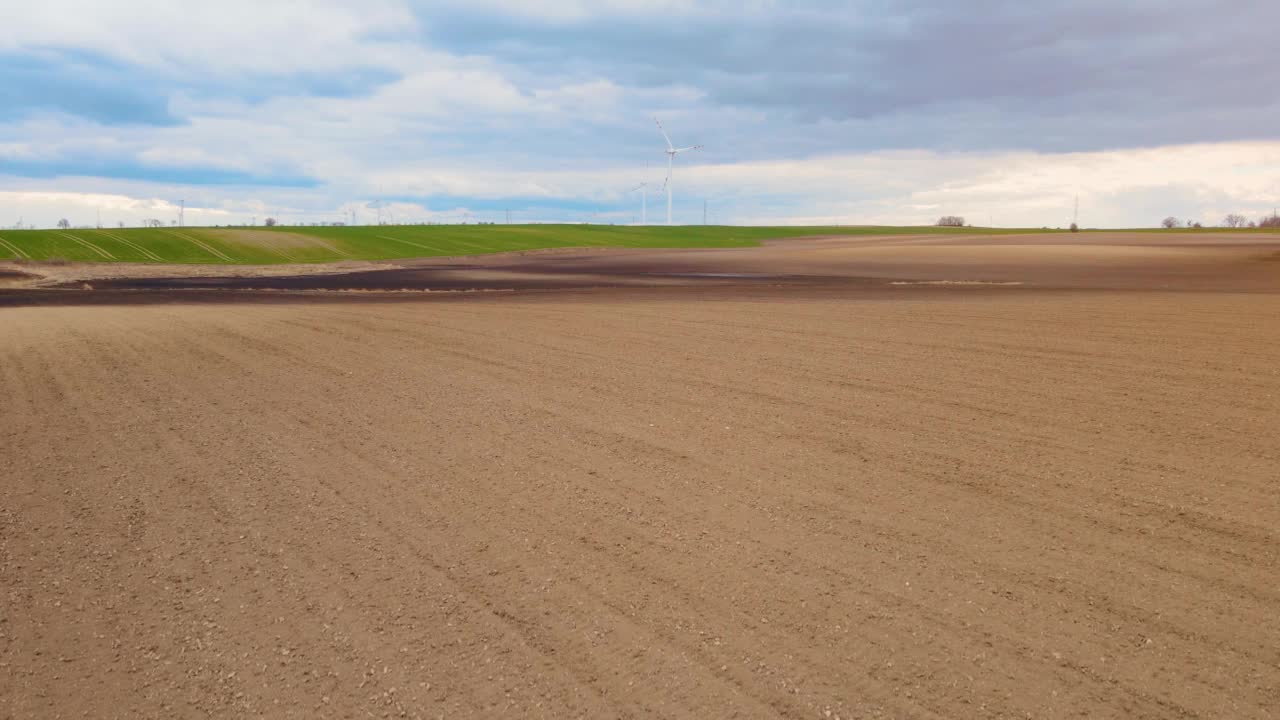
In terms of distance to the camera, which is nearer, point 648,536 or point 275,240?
point 648,536

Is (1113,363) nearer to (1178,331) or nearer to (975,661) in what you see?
(1178,331)

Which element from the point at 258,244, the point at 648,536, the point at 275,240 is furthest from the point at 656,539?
the point at 275,240

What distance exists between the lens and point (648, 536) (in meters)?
6.35

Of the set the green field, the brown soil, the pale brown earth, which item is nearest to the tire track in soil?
the pale brown earth

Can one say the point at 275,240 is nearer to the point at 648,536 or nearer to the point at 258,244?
the point at 258,244

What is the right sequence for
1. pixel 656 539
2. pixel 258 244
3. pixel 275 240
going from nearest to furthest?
pixel 656 539 → pixel 258 244 → pixel 275 240

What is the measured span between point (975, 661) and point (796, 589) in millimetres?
1171

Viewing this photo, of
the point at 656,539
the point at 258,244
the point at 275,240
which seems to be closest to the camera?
the point at 656,539

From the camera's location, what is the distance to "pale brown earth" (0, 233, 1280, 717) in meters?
4.48

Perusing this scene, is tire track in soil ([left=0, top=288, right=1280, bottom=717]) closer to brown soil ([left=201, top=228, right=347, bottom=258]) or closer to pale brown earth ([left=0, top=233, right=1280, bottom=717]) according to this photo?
pale brown earth ([left=0, top=233, right=1280, bottom=717])

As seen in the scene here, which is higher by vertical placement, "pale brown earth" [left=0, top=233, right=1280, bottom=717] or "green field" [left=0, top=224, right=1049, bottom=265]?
"green field" [left=0, top=224, right=1049, bottom=265]

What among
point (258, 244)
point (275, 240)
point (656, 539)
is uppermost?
point (275, 240)

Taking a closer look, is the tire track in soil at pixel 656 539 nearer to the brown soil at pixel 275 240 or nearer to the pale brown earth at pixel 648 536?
the pale brown earth at pixel 648 536

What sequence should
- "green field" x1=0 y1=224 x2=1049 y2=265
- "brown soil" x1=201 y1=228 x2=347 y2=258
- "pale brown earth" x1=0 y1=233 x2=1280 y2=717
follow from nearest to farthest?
"pale brown earth" x1=0 y1=233 x2=1280 y2=717
"green field" x1=0 y1=224 x2=1049 y2=265
"brown soil" x1=201 y1=228 x2=347 y2=258
